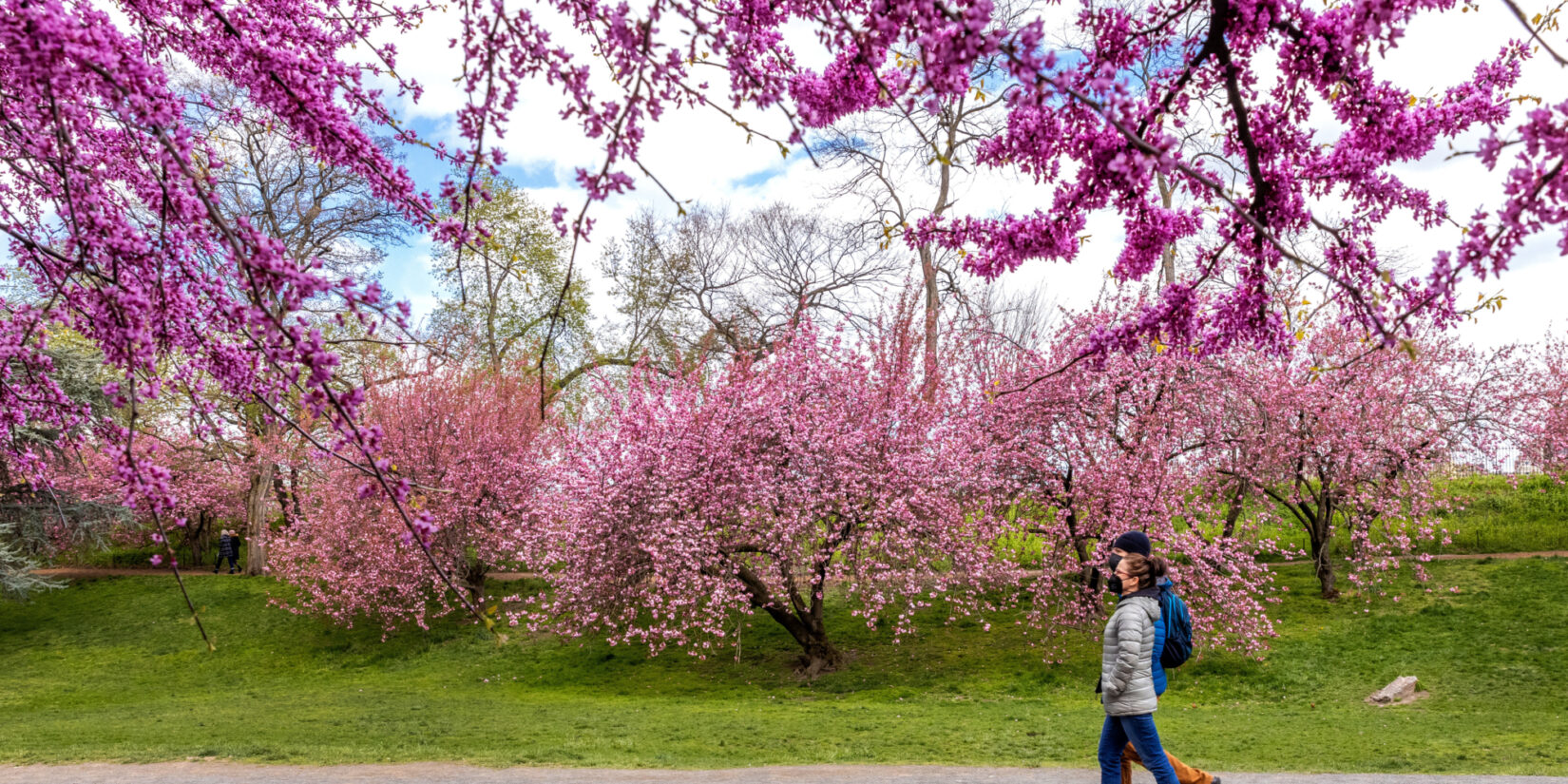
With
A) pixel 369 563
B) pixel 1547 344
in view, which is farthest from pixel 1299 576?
pixel 369 563

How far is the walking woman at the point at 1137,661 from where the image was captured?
5430mm

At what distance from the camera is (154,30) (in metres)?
4.73

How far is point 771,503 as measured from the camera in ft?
46.3

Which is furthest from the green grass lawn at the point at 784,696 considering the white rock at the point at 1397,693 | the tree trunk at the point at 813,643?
the tree trunk at the point at 813,643

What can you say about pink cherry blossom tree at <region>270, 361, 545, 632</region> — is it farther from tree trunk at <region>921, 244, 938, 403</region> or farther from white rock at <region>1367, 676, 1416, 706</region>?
white rock at <region>1367, 676, 1416, 706</region>

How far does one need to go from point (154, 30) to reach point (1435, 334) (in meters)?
22.1

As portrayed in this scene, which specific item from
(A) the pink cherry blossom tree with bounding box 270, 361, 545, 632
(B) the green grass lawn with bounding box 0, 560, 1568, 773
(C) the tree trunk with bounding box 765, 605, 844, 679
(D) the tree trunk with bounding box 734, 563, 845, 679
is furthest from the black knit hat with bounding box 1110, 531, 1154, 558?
(A) the pink cherry blossom tree with bounding box 270, 361, 545, 632

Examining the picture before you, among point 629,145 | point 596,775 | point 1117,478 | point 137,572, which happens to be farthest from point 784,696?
point 137,572

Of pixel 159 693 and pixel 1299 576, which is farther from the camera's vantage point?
pixel 1299 576

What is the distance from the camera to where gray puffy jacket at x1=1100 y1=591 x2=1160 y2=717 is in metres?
5.43

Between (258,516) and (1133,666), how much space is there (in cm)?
2646

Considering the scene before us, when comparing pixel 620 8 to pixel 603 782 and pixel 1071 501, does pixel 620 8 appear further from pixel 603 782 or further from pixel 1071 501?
pixel 1071 501

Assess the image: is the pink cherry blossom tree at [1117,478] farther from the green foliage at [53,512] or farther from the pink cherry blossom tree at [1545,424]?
the green foliage at [53,512]

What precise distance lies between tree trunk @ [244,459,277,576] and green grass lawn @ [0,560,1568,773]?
128 inches
